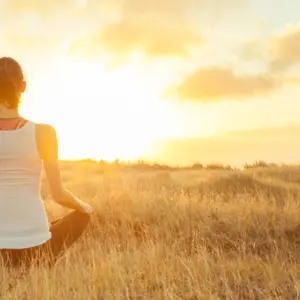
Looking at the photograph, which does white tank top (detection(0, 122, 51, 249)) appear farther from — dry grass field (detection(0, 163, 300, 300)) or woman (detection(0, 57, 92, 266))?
dry grass field (detection(0, 163, 300, 300))

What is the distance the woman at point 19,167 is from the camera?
11.9 feet

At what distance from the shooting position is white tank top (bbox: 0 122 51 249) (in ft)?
11.8

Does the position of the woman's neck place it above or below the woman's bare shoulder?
above

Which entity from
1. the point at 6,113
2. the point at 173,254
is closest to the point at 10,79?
the point at 6,113

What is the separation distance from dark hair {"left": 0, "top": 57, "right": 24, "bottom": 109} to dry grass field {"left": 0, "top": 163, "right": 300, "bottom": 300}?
1.35m

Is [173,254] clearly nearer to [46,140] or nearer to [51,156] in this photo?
[51,156]

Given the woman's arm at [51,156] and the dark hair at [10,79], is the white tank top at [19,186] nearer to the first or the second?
the woman's arm at [51,156]

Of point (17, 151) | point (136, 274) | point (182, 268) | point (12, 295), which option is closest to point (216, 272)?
point (182, 268)

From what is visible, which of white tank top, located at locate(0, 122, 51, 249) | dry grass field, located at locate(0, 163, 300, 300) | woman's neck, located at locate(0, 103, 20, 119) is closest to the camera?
white tank top, located at locate(0, 122, 51, 249)

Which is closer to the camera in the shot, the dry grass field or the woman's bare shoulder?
the woman's bare shoulder

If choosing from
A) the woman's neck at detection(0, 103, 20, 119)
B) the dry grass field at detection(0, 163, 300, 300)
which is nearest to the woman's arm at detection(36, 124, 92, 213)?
the woman's neck at detection(0, 103, 20, 119)

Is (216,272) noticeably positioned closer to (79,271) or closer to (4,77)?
(79,271)

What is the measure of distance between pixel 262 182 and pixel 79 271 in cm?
892

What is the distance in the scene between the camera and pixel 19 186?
363 centimetres
